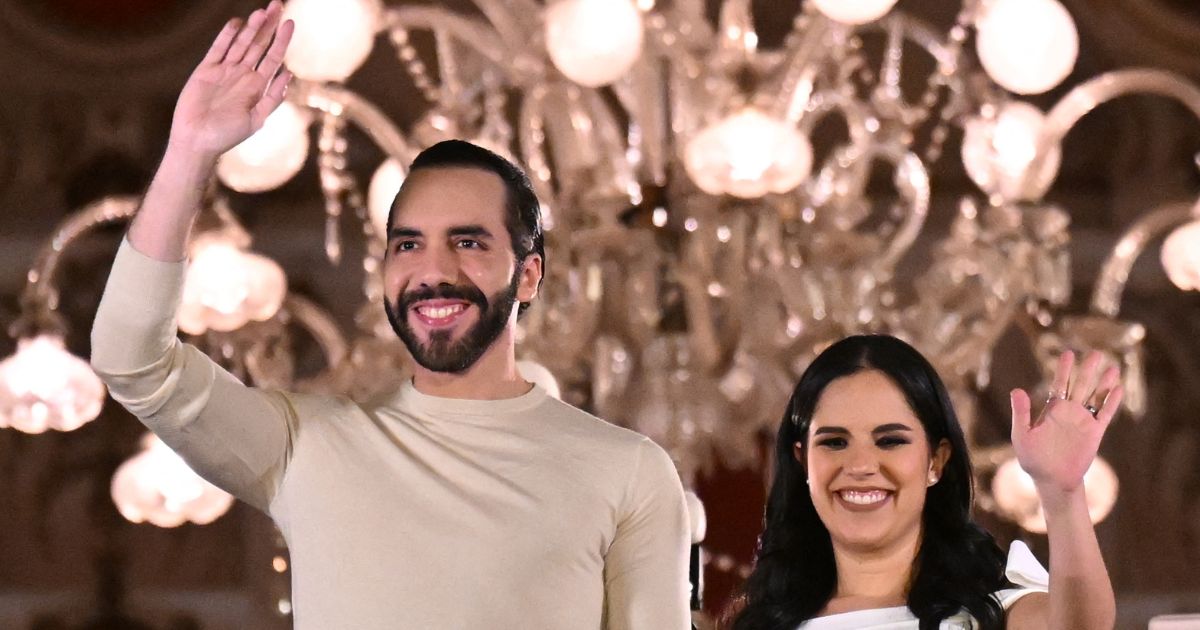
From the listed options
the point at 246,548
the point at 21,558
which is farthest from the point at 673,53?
the point at 21,558

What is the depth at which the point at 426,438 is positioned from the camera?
75.6 inches

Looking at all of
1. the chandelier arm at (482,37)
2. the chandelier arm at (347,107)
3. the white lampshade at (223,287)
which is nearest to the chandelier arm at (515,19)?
the chandelier arm at (482,37)

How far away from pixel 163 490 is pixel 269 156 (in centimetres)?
84

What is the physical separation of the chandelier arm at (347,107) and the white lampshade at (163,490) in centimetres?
85

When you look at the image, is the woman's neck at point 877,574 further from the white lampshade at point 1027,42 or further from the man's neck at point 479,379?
the white lampshade at point 1027,42

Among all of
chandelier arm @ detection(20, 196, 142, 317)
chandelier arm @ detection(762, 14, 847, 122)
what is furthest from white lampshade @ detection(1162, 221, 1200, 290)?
chandelier arm @ detection(20, 196, 142, 317)

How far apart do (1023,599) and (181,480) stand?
2.57 meters

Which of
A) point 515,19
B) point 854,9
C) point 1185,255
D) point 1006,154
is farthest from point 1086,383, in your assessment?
point 515,19

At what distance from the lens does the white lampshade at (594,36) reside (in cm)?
372

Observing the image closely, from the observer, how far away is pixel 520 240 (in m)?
2.00

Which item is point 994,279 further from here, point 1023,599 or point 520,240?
point 520,240

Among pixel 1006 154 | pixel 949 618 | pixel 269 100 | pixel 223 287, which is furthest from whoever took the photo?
pixel 1006 154

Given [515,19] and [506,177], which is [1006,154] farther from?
[506,177]

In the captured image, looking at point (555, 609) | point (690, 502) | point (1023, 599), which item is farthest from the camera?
point (690, 502)
